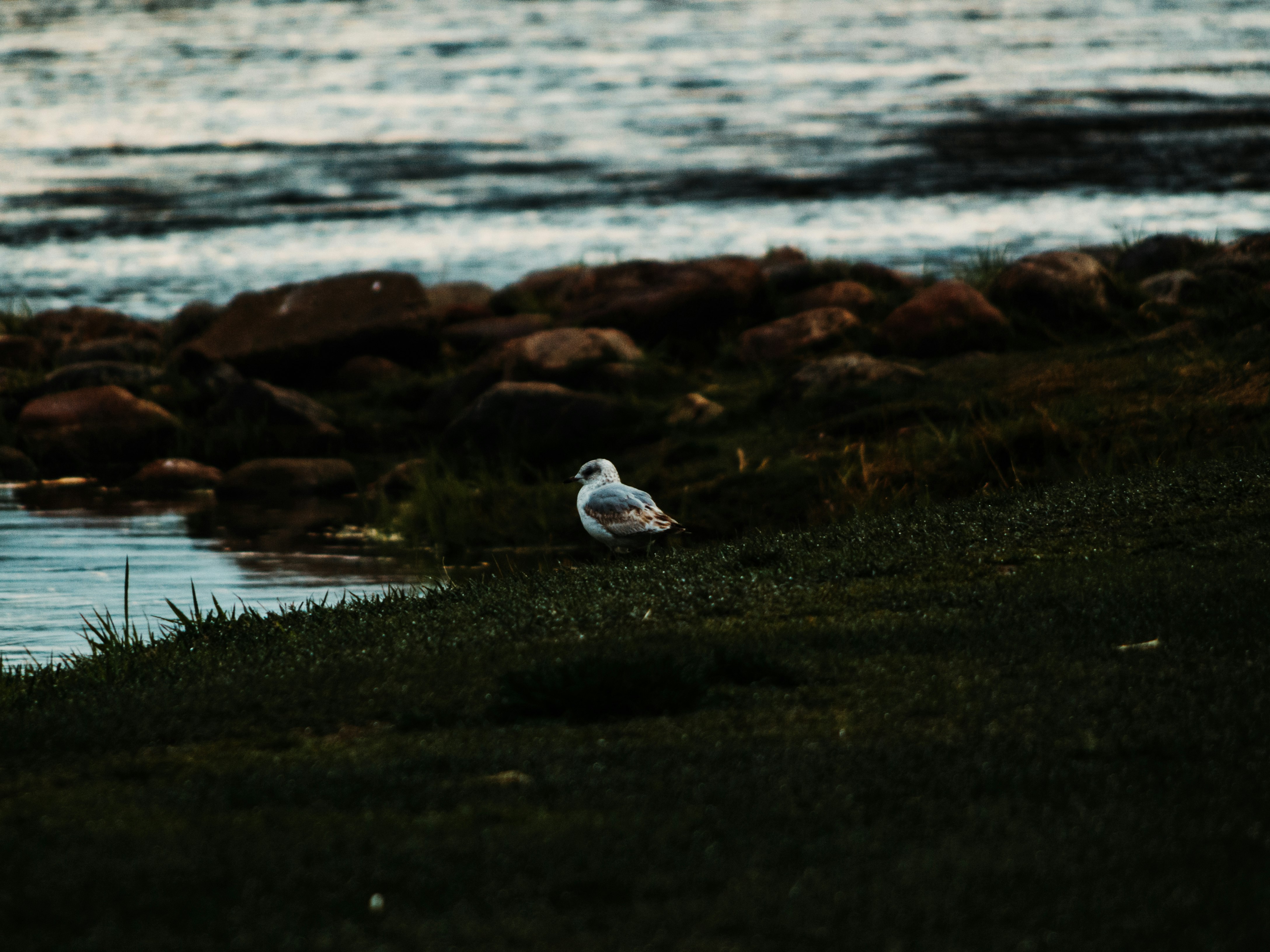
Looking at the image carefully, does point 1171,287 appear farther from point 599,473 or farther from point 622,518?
point 622,518

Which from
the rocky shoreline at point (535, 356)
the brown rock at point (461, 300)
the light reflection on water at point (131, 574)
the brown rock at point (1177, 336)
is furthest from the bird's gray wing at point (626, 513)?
the brown rock at point (461, 300)

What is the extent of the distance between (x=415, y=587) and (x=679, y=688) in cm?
290

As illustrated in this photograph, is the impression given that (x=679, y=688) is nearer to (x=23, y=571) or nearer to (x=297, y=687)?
(x=297, y=687)

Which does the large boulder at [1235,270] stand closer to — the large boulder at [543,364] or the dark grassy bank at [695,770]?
the large boulder at [543,364]

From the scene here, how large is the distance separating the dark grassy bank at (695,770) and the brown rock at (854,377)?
18.7 ft

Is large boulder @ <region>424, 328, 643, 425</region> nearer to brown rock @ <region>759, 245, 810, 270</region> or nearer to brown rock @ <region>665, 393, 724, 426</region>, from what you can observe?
brown rock @ <region>665, 393, 724, 426</region>

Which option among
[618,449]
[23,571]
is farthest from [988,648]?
[618,449]

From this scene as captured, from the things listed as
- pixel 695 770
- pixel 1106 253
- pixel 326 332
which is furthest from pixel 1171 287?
pixel 695 770

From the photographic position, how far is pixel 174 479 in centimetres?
1312

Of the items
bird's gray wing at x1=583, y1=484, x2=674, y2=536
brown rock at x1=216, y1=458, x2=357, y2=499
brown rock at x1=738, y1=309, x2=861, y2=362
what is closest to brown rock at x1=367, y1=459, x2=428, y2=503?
brown rock at x1=216, y1=458, x2=357, y2=499

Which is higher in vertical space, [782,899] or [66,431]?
[782,899]

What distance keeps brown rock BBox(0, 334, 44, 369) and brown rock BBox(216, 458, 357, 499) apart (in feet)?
20.1

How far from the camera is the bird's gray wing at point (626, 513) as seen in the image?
724 cm

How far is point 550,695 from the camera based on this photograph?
394 cm
